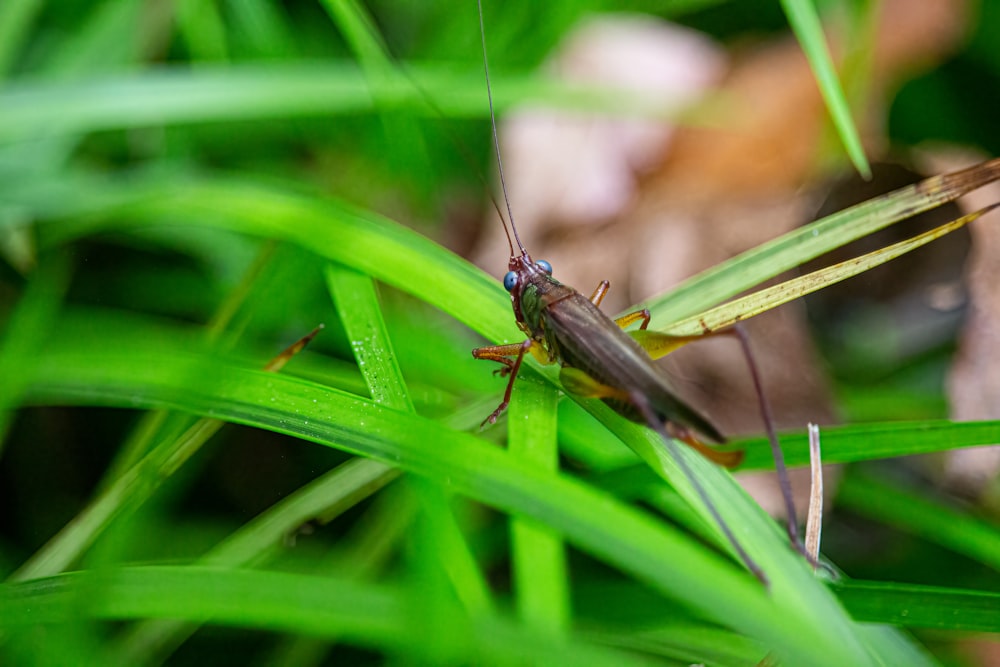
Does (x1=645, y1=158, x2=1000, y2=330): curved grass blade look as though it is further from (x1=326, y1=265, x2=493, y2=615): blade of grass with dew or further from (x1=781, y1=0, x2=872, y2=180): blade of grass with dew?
(x1=326, y1=265, x2=493, y2=615): blade of grass with dew

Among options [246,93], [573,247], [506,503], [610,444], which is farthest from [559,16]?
[506,503]

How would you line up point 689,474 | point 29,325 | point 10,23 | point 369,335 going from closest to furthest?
point 689,474 < point 369,335 < point 29,325 < point 10,23

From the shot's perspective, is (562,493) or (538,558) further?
(538,558)

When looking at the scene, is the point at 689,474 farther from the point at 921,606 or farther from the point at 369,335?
the point at 369,335

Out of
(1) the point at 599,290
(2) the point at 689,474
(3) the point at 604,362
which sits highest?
(1) the point at 599,290

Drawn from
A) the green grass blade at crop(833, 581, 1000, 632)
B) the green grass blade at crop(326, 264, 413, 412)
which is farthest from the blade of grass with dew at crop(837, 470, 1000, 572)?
the green grass blade at crop(326, 264, 413, 412)

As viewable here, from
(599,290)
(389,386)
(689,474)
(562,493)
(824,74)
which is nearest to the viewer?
(562,493)

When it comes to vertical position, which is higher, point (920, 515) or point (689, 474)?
point (920, 515)

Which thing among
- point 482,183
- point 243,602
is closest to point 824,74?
point 482,183

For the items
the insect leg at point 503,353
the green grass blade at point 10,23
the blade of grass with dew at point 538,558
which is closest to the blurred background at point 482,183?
the green grass blade at point 10,23
